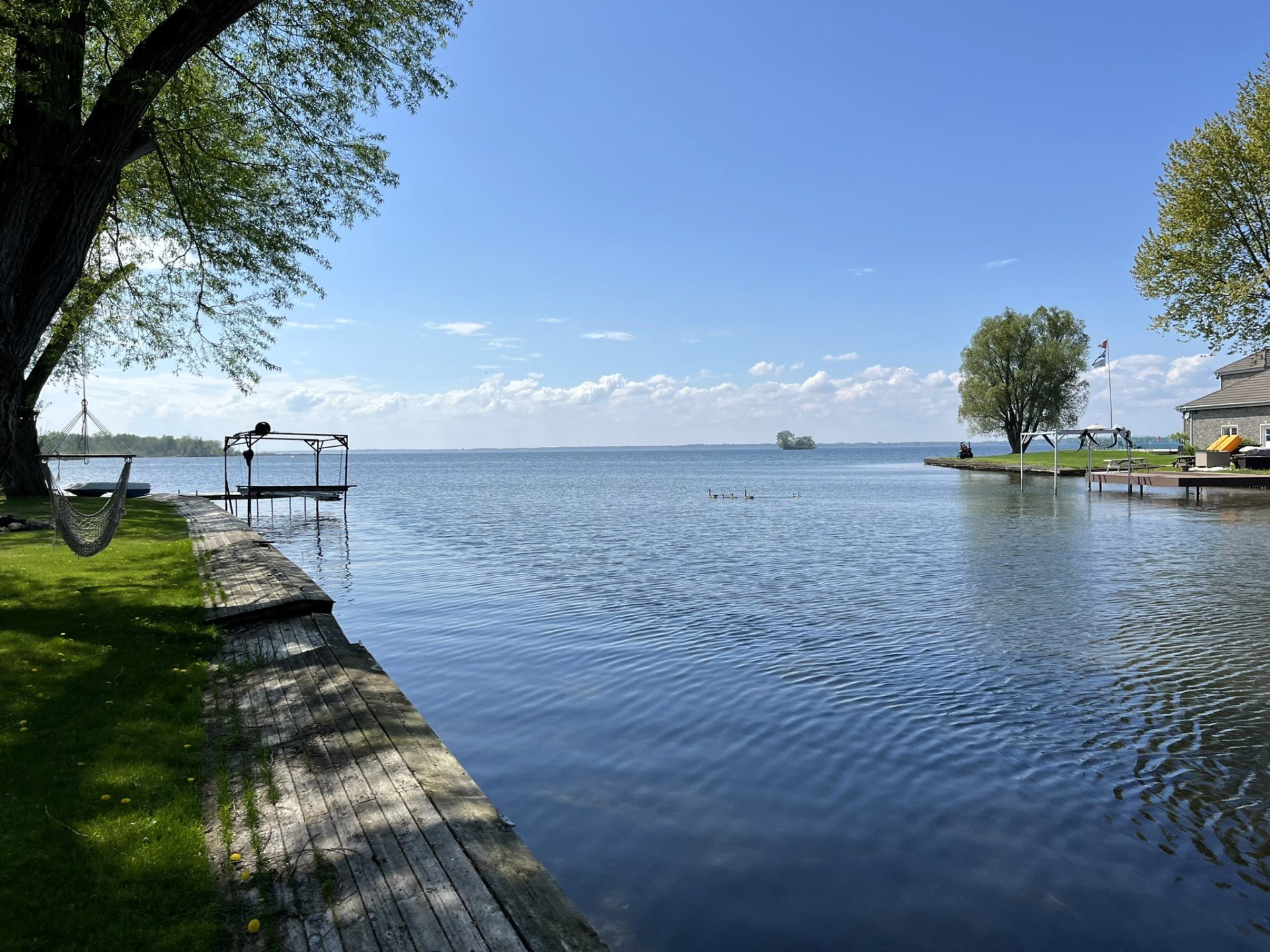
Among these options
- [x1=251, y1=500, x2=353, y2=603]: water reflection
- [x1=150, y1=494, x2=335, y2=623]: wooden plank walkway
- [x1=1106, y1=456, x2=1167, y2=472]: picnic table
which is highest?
[x1=1106, y1=456, x2=1167, y2=472]: picnic table

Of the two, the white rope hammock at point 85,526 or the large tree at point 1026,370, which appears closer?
the white rope hammock at point 85,526

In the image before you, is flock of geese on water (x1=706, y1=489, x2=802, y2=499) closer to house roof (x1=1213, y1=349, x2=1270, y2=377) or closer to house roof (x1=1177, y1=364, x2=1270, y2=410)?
house roof (x1=1177, y1=364, x2=1270, y2=410)

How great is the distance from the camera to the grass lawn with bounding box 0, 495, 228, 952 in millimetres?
3891

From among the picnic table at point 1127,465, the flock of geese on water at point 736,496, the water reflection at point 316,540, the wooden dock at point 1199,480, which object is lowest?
the water reflection at point 316,540

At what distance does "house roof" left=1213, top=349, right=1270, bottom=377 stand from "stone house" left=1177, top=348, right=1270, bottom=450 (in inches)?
2.4

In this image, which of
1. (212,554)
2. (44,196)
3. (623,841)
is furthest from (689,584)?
(44,196)

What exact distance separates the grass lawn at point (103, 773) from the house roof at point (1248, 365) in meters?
70.8

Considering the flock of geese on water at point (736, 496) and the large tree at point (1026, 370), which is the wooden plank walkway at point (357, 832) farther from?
the large tree at point (1026, 370)

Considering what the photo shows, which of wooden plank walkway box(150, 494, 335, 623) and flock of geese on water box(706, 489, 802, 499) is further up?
wooden plank walkway box(150, 494, 335, 623)

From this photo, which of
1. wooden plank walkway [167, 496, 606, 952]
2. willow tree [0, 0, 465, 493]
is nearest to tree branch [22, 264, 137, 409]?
willow tree [0, 0, 465, 493]

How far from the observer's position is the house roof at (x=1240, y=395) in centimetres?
5091

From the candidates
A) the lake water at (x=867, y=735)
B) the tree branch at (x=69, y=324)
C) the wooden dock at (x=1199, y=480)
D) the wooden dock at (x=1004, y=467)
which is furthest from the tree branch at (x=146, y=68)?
the wooden dock at (x=1004, y=467)

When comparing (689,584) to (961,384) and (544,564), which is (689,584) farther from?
(961,384)

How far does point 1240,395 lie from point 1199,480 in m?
16.3
